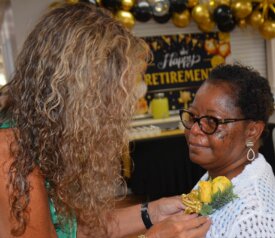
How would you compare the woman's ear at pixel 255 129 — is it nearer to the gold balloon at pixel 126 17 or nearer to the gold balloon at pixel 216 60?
the gold balloon at pixel 126 17

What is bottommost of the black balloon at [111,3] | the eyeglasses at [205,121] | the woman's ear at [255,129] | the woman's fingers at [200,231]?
the woman's fingers at [200,231]

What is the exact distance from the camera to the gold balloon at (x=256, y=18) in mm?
4609

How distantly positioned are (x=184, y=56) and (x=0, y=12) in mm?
3052

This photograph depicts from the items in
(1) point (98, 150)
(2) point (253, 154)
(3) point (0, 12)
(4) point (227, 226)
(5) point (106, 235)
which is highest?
(3) point (0, 12)

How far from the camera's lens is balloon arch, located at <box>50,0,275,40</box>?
13.7ft

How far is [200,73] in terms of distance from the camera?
5102mm

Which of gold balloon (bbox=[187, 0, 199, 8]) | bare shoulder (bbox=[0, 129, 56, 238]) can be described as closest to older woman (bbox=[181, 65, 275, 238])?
bare shoulder (bbox=[0, 129, 56, 238])

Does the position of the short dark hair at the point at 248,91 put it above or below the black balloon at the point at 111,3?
below

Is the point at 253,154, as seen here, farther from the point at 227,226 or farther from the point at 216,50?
the point at 216,50

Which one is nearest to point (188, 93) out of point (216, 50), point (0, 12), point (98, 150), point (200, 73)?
point (200, 73)

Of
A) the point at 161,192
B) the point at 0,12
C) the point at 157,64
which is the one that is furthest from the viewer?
the point at 0,12

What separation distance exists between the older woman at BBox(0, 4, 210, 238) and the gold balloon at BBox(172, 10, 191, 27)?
11.5ft

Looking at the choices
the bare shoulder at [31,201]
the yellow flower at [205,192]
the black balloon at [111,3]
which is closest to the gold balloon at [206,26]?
the black balloon at [111,3]

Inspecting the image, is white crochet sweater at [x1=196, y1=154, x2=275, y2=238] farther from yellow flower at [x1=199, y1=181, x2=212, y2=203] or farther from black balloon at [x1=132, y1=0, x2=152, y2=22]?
black balloon at [x1=132, y1=0, x2=152, y2=22]
